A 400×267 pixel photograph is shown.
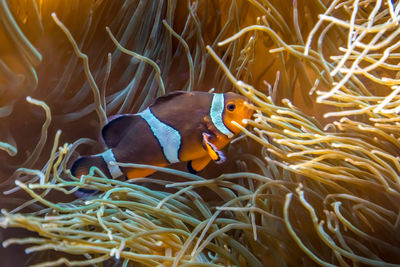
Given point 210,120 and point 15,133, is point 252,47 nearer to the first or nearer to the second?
point 210,120

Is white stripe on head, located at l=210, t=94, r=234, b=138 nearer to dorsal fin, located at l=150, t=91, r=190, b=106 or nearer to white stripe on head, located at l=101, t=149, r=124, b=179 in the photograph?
dorsal fin, located at l=150, t=91, r=190, b=106

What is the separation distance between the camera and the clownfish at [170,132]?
1097 mm

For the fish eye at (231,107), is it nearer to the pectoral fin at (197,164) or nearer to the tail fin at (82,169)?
the pectoral fin at (197,164)

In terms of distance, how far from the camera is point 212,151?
1007 mm

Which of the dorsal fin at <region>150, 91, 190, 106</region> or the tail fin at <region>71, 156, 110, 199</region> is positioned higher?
the dorsal fin at <region>150, 91, 190, 106</region>

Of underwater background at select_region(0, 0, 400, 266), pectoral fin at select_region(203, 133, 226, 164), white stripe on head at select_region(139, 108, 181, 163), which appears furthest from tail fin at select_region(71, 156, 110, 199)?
pectoral fin at select_region(203, 133, 226, 164)

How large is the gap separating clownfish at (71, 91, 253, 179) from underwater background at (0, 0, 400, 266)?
76 millimetres

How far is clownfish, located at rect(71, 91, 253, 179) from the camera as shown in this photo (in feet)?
3.60

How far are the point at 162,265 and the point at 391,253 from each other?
0.47m

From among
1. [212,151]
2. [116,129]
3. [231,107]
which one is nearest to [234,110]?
[231,107]

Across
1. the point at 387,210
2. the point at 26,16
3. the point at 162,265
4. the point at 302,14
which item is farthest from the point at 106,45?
the point at 387,210

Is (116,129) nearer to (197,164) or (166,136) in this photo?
(166,136)

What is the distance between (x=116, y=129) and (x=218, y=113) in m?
0.29

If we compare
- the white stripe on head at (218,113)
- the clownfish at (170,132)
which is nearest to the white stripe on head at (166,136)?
the clownfish at (170,132)
